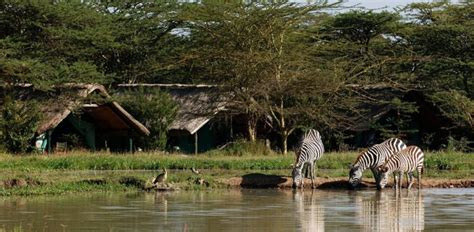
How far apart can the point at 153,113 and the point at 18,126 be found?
5623mm

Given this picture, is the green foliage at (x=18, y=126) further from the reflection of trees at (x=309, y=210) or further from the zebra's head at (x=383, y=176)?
the zebra's head at (x=383, y=176)

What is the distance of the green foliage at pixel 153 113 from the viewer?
3631cm

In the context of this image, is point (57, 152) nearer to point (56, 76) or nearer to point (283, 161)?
point (56, 76)

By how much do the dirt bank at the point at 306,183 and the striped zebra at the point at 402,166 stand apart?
1.33 ft

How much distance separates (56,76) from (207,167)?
31.6ft

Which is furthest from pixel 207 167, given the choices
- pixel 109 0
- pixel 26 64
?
pixel 109 0

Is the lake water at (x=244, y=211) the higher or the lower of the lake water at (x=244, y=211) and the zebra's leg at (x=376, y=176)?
the lower

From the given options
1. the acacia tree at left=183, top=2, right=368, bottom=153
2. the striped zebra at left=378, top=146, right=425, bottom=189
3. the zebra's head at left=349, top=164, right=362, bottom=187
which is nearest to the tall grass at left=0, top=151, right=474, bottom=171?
the striped zebra at left=378, top=146, right=425, bottom=189

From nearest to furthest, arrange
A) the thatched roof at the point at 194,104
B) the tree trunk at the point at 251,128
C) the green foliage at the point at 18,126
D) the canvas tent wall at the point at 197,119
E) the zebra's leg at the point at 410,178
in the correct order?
the zebra's leg at the point at 410,178, the green foliage at the point at 18,126, the thatched roof at the point at 194,104, the canvas tent wall at the point at 197,119, the tree trunk at the point at 251,128

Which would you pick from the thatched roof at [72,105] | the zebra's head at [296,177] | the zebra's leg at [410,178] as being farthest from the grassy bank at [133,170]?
the thatched roof at [72,105]

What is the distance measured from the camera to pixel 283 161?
→ 94.3 feet

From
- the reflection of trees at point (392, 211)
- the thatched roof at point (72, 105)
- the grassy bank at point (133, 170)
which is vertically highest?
the thatched roof at point (72, 105)

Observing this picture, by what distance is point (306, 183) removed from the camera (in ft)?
81.0

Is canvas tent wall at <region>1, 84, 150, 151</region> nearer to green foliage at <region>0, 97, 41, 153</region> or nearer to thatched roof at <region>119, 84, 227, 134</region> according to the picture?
green foliage at <region>0, 97, 41, 153</region>
